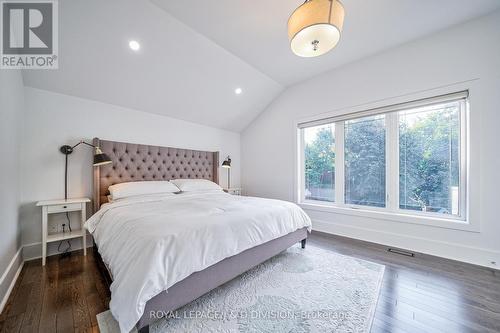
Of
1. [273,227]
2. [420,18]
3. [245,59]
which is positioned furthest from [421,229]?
[245,59]

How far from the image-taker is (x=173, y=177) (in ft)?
11.5

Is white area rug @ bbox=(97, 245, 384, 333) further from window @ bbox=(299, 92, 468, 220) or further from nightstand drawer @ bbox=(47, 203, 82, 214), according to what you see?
nightstand drawer @ bbox=(47, 203, 82, 214)

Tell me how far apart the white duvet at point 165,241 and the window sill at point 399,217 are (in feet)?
4.87

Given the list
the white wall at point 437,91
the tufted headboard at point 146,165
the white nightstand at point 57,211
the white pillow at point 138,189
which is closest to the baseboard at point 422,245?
the white wall at point 437,91

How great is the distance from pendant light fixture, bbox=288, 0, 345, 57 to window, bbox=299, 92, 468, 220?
1.84 meters

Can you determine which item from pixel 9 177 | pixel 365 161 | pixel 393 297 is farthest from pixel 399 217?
pixel 9 177

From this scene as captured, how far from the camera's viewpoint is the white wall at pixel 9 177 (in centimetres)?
159

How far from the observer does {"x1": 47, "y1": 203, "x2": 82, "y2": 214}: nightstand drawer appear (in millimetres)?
2217

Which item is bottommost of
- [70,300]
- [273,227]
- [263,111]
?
[70,300]

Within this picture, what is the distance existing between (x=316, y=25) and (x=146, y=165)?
9.83ft

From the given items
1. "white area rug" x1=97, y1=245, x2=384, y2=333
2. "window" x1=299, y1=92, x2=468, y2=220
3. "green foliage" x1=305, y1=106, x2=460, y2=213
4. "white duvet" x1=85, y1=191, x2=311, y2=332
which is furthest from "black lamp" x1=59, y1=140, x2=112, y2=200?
"green foliage" x1=305, y1=106, x2=460, y2=213

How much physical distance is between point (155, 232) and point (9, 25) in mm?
2382

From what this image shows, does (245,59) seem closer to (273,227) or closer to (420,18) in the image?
(420,18)

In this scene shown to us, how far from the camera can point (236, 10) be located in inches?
80.7
